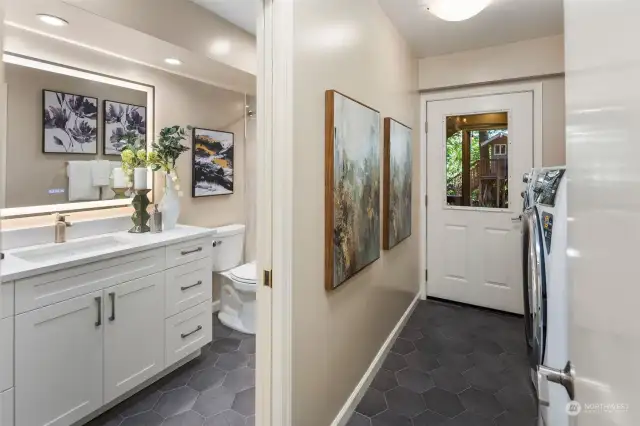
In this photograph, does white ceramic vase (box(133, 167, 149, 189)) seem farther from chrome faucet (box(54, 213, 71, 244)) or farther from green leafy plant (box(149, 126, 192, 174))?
chrome faucet (box(54, 213, 71, 244))

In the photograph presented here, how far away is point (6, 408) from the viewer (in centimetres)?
150

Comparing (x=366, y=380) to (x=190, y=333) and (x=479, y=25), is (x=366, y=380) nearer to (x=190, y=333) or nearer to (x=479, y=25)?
(x=190, y=333)

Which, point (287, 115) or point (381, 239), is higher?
point (287, 115)

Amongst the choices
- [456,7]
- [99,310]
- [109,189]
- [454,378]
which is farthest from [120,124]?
[454,378]

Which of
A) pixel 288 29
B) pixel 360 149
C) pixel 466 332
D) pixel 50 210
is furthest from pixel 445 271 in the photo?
pixel 50 210

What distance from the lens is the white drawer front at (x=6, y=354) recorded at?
148 cm

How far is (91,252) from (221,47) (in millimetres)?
1552

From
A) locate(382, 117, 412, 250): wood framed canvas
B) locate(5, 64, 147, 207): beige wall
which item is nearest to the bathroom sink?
locate(5, 64, 147, 207): beige wall

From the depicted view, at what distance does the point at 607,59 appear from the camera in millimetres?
455

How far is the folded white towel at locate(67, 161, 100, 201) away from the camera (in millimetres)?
2322


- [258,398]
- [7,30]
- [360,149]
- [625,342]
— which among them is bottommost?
[258,398]

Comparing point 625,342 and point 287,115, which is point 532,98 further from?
point 625,342

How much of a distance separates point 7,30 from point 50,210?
0.99 m

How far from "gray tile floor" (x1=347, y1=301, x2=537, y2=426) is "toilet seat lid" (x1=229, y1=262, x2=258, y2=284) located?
1184 millimetres
